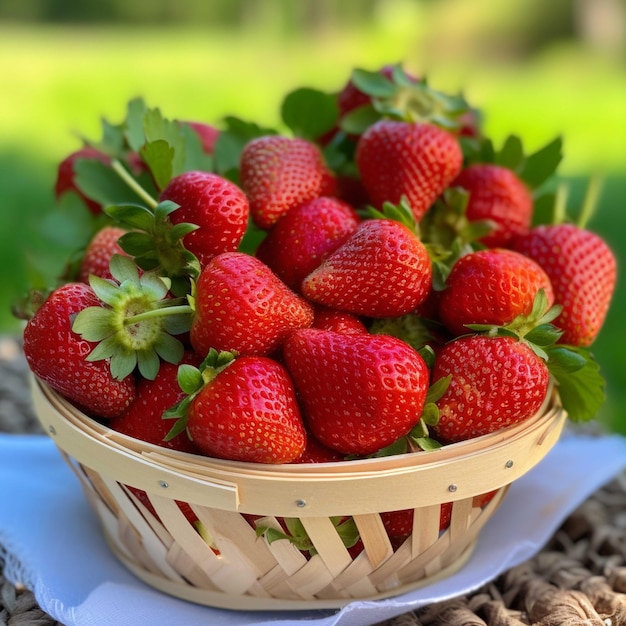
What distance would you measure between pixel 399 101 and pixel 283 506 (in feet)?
1.91

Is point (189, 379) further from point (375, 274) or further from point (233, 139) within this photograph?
point (233, 139)

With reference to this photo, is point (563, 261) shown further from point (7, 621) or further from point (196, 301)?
point (7, 621)

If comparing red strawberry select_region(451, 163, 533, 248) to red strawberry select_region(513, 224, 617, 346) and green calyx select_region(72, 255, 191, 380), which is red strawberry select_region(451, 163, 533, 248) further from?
green calyx select_region(72, 255, 191, 380)

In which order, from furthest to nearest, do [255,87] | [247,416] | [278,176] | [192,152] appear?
[255,87], [192,152], [278,176], [247,416]

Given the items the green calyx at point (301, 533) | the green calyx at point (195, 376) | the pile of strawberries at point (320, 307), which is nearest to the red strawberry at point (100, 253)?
the pile of strawberries at point (320, 307)

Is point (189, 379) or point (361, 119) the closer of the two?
point (189, 379)

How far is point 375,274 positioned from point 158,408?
0.83ft

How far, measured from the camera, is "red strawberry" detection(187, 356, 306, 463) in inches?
31.8

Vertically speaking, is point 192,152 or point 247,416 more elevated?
point 192,152

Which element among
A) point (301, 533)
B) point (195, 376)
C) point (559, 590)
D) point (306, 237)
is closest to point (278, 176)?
point (306, 237)

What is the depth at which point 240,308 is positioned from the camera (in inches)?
33.7

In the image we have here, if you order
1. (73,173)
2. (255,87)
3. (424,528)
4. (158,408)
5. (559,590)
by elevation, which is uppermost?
(73,173)

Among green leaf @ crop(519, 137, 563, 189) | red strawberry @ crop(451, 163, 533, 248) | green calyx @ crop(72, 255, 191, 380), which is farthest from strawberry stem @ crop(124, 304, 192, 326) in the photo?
green leaf @ crop(519, 137, 563, 189)

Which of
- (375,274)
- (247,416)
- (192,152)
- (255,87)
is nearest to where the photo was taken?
(247,416)
